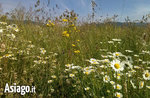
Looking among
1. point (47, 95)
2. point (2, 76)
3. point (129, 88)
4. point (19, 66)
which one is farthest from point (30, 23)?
point (129, 88)

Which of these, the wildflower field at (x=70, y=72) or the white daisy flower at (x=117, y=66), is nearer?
the white daisy flower at (x=117, y=66)

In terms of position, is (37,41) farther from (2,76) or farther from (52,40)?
(2,76)

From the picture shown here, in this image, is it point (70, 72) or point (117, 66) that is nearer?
point (117, 66)

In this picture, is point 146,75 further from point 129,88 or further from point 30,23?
point 30,23

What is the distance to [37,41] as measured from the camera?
3.17 m

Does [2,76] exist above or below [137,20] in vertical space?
A: below

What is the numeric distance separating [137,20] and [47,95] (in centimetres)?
400

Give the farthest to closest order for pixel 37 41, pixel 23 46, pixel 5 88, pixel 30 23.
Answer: pixel 30 23
pixel 37 41
pixel 23 46
pixel 5 88

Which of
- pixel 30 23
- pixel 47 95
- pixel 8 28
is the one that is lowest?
pixel 47 95

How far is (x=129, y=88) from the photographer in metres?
1.34

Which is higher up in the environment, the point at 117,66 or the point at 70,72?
the point at 117,66

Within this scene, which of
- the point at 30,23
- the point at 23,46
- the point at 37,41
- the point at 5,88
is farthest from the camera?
the point at 30,23

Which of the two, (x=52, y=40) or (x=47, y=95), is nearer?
(x=47, y=95)

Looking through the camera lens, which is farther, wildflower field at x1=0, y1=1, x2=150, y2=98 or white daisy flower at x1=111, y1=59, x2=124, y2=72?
wildflower field at x1=0, y1=1, x2=150, y2=98
